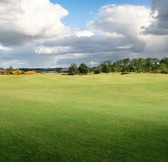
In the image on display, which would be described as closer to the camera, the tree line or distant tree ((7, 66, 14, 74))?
distant tree ((7, 66, 14, 74))

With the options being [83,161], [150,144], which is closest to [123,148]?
[150,144]

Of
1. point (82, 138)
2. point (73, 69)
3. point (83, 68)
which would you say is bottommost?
point (82, 138)

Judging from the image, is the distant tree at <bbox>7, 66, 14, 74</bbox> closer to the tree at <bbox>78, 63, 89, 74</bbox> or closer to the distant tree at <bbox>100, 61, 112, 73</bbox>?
the tree at <bbox>78, 63, 89, 74</bbox>

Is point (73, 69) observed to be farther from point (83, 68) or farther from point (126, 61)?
point (126, 61)

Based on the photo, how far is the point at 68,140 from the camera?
11.8 m

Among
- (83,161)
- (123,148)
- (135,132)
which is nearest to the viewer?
(83,161)

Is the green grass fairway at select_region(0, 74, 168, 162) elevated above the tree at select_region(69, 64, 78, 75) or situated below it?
below

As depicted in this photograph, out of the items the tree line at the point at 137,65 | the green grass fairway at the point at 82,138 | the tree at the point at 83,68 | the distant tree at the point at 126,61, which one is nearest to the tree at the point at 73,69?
the tree at the point at 83,68

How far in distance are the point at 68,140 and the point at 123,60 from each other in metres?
183

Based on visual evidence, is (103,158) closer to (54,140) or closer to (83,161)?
(83,161)

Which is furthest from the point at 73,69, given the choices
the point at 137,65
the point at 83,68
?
the point at 137,65

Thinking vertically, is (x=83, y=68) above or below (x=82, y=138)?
above

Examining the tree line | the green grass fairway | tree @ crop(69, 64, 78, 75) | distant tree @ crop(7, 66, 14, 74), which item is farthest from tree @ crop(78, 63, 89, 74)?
the green grass fairway

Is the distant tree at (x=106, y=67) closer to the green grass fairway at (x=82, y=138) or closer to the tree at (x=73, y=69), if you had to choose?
the tree at (x=73, y=69)
